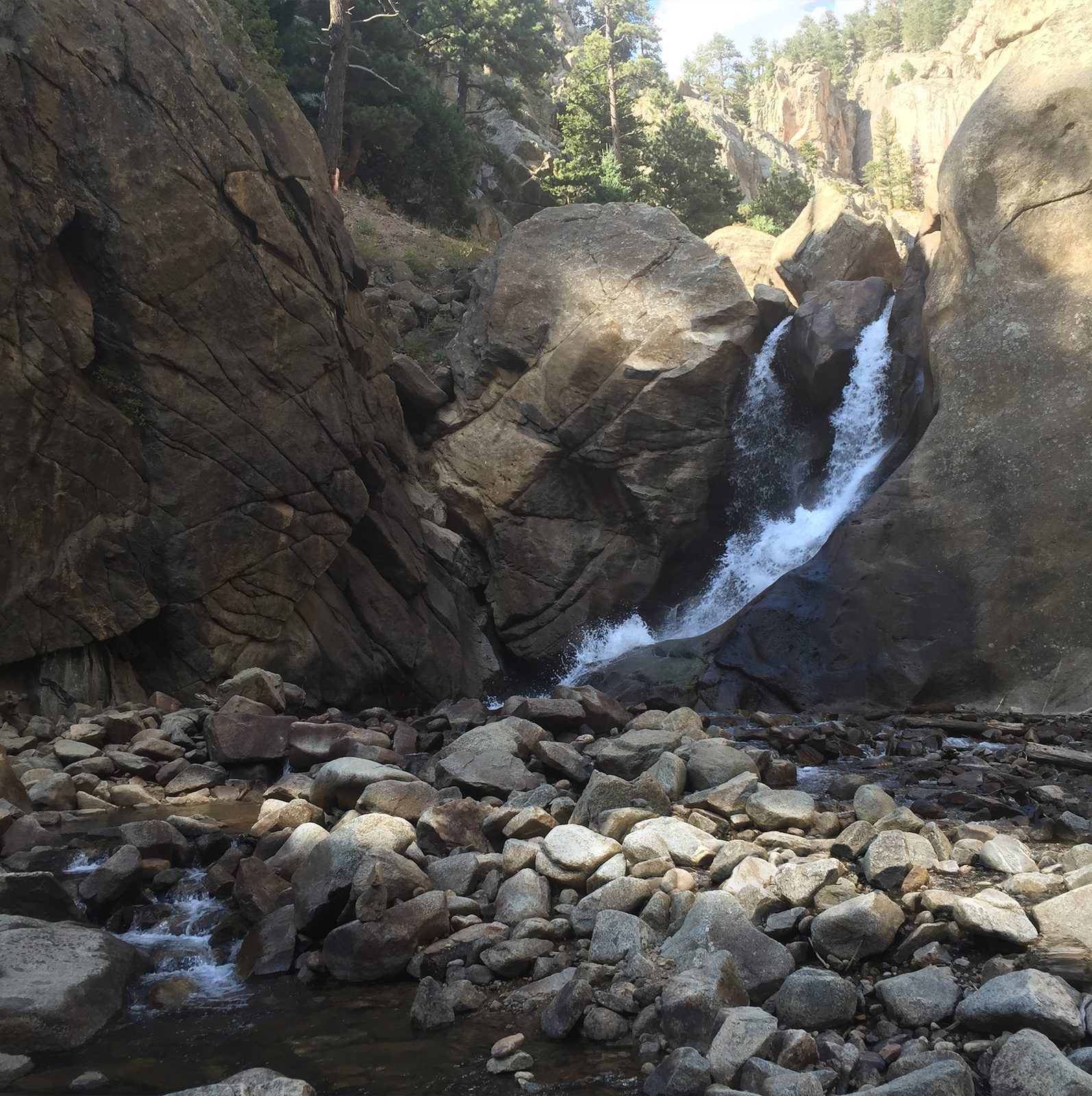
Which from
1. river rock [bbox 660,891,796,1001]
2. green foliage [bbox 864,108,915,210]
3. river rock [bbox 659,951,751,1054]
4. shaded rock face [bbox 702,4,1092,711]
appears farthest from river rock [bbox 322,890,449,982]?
green foliage [bbox 864,108,915,210]

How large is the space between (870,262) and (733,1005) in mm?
21463

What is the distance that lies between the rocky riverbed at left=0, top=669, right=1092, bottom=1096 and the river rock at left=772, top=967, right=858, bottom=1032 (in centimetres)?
1

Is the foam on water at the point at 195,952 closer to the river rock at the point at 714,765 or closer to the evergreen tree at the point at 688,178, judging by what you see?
the river rock at the point at 714,765

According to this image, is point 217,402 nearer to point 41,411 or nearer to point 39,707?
point 41,411

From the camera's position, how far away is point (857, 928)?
445 centimetres

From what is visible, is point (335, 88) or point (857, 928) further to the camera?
point (335, 88)

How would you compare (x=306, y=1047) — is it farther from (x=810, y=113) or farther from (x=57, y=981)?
(x=810, y=113)

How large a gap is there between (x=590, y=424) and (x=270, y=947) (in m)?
14.1

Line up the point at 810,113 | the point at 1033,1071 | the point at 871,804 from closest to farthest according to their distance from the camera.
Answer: the point at 1033,1071 < the point at 871,804 < the point at 810,113

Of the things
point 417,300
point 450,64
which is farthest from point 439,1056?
point 450,64

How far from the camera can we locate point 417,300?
72.3ft

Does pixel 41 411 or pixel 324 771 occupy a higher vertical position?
pixel 41 411

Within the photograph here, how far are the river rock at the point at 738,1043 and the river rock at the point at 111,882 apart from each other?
3.77m

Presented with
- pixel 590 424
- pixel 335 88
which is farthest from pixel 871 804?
pixel 335 88
